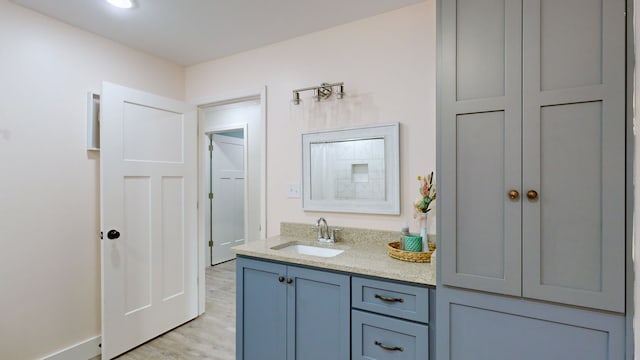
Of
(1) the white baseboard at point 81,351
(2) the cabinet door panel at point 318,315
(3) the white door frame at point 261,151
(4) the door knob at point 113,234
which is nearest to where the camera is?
(2) the cabinet door panel at point 318,315

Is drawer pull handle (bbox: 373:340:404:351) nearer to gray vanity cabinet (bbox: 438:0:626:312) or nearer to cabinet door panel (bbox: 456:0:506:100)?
gray vanity cabinet (bbox: 438:0:626:312)

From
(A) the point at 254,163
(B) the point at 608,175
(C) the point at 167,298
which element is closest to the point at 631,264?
(B) the point at 608,175

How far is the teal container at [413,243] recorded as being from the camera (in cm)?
180

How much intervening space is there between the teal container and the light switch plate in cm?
94

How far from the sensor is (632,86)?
1092mm

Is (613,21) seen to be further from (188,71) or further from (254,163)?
(254,163)

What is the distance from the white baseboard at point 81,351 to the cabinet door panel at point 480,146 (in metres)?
2.56

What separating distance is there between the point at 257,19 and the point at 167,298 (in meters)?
2.35

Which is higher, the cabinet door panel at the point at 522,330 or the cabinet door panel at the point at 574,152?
→ the cabinet door panel at the point at 574,152

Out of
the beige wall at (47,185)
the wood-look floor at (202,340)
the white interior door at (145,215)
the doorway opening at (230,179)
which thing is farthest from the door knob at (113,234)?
the doorway opening at (230,179)

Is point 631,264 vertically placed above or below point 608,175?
below

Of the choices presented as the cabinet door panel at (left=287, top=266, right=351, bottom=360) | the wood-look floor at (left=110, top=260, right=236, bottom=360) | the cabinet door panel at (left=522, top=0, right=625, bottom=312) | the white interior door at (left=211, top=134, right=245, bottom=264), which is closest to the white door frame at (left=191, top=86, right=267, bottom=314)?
the wood-look floor at (left=110, top=260, right=236, bottom=360)

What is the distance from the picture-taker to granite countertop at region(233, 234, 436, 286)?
149cm

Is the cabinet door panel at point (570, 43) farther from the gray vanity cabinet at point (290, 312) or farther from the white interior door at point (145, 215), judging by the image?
the white interior door at point (145, 215)
